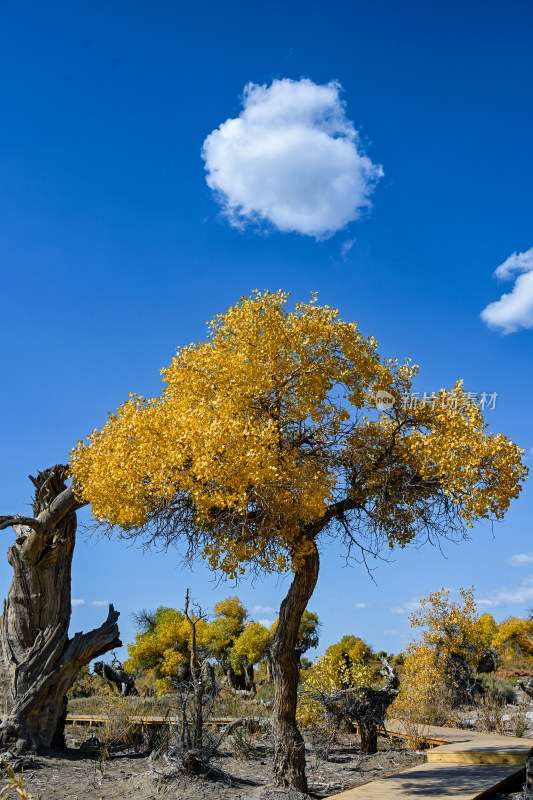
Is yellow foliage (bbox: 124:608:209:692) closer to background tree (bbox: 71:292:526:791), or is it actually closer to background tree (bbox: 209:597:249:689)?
background tree (bbox: 209:597:249:689)

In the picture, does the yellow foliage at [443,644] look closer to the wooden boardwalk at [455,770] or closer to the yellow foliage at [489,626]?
the wooden boardwalk at [455,770]

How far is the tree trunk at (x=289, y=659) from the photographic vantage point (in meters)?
8.80

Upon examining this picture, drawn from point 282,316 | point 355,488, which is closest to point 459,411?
point 355,488

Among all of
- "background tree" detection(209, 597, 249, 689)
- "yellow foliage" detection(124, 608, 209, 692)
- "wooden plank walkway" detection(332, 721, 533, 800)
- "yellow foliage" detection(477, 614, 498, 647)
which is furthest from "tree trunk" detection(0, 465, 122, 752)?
"yellow foliage" detection(477, 614, 498, 647)

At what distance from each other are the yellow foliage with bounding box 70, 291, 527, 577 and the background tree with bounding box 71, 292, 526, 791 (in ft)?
0.07

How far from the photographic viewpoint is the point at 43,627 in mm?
12758

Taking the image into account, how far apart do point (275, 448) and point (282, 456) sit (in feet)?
1.67

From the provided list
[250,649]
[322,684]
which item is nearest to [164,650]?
[250,649]

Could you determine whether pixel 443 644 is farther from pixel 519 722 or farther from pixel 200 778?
pixel 200 778

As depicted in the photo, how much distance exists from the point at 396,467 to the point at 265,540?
227cm

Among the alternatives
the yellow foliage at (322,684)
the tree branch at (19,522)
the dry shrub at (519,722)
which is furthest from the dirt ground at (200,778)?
the tree branch at (19,522)

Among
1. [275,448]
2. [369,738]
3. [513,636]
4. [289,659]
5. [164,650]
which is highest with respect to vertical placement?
[275,448]

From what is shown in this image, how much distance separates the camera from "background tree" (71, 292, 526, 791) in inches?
320

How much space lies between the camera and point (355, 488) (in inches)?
381
